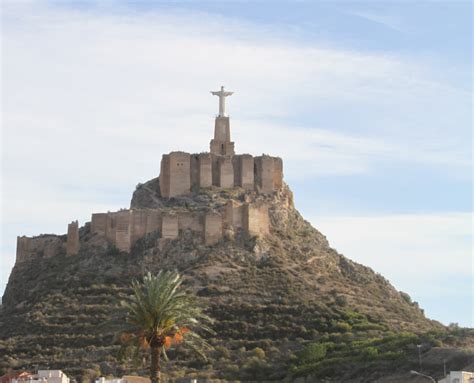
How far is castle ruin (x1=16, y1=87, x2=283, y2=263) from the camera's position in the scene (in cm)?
11706

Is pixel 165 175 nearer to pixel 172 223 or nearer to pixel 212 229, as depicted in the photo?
pixel 172 223

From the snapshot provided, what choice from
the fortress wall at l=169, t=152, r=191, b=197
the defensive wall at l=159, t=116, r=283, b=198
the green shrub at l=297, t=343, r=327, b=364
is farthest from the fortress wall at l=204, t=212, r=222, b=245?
the green shrub at l=297, t=343, r=327, b=364

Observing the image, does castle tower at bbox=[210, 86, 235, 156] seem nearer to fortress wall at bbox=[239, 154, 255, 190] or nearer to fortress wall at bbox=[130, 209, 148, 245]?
fortress wall at bbox=[239, 154, 255, 190]

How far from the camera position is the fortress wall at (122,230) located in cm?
11681

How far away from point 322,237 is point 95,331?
87.7 ft

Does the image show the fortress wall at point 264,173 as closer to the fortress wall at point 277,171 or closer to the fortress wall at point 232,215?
the fortress wall at point 277,171

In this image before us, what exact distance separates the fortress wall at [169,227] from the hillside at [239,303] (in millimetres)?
590

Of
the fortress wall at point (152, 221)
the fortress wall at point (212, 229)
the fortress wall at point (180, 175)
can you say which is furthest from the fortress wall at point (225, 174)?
the fortress wall at point (152, 221)

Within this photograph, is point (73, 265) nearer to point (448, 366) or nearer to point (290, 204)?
point (290, 204)

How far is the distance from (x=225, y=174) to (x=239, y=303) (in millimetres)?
16115

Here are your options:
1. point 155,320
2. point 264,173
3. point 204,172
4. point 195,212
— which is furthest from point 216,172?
point 155,320

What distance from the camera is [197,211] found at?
386ft

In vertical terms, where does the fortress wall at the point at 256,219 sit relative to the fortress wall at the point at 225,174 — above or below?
below

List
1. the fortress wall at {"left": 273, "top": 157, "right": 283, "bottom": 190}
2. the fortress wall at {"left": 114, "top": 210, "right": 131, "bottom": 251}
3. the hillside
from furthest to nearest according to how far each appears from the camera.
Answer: the fortress wall at {"left": 273, "top": 157, "right": 283, "bottom": 190}, the fortress wall at {"left": 114, "top": 210, "right": 131, "bottom": 251}, the hillside
